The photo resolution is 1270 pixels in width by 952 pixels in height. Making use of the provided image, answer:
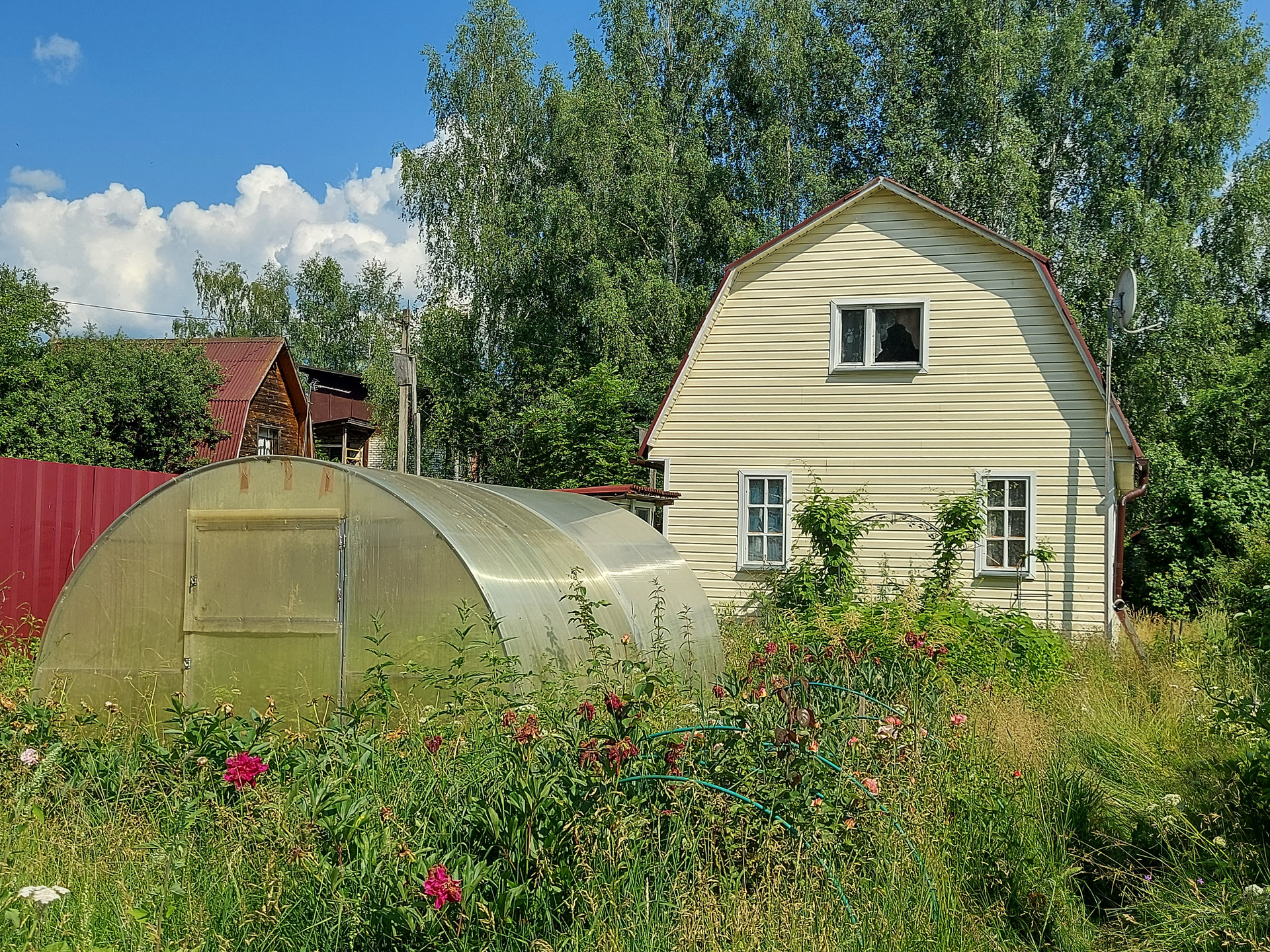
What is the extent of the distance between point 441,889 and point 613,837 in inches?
28.8

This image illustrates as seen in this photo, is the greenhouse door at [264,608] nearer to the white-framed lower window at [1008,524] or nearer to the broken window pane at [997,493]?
the white-framed lower window at [1008,524]

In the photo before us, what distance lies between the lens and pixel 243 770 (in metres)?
4.68

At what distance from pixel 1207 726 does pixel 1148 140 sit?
2384 centimetres

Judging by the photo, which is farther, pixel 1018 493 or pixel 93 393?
pixel 93 393

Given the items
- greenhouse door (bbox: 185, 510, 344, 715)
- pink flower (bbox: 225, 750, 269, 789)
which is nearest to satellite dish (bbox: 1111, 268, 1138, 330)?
greenhouse door (bbox: 185, 510, 344, 715)

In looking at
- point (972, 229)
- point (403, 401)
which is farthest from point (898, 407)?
point (403, 401)

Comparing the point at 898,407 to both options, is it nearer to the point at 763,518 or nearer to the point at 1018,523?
the point at 1018,523

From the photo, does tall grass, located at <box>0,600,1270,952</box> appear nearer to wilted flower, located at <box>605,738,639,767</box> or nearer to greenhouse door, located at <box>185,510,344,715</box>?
wilted flower, located at <box>605,738,639,767</box>

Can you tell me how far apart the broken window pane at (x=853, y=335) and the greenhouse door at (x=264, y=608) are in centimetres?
1105

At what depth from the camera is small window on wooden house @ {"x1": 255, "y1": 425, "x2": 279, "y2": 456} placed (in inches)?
1334

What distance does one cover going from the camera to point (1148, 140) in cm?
2575

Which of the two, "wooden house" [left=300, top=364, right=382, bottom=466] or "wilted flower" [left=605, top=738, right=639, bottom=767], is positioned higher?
"wooden house" [left=300, top=364, right=382, bottom=466]

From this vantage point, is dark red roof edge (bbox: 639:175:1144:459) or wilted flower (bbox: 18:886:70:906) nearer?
wilted flower (bbox: 18:886:70:906)

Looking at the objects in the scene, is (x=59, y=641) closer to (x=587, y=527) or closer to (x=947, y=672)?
(x=587, y=527)
